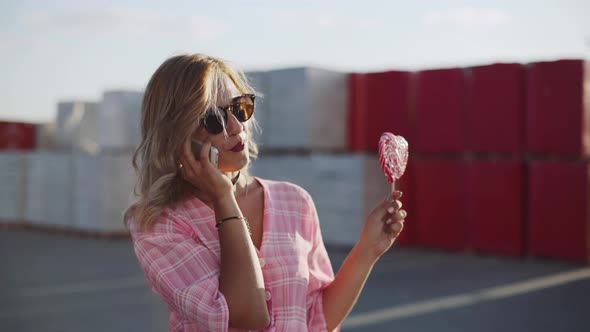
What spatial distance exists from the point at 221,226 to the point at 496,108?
8.42 metres

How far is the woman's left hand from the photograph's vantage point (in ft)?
6.50

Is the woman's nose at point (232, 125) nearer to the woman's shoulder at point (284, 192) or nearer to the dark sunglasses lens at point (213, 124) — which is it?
the dark sunglasses lens at point (213, 124)

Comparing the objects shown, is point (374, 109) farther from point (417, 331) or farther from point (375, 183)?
point (417, 331)

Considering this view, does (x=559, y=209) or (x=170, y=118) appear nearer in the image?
(x=170, y=118)

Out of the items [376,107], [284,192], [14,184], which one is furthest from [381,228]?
[14,184]

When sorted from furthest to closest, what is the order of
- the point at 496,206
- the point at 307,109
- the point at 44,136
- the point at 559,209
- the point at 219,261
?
the point at 44,136, the point at 307,109, the point at 496,206, the point at 559,209, the point at 219,261

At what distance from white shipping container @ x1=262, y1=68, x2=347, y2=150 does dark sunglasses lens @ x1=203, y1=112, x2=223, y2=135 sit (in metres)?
8.41

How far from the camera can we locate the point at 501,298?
644cm

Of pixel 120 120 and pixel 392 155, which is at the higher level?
pixel 120 120

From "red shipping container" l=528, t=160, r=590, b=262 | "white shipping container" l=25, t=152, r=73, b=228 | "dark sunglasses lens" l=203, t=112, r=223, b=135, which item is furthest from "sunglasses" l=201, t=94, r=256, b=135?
"white shipping container" l=25, t=152, r=73, b=228

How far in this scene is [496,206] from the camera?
9.41 meters

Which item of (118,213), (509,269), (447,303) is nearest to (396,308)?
(447,303)

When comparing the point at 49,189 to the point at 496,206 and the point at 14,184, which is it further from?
the point at 496,206

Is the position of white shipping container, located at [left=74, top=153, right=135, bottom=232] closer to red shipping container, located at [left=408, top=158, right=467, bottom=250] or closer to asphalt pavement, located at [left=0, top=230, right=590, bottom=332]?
asphalt pavement, located at [left=0, top=230, right=590, bottom=332]
